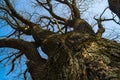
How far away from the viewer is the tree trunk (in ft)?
16.6

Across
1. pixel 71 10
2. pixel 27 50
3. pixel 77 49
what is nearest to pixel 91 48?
pixel 77 49

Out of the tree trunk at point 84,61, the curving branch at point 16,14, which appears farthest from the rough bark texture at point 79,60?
the curving branch at point 16,14

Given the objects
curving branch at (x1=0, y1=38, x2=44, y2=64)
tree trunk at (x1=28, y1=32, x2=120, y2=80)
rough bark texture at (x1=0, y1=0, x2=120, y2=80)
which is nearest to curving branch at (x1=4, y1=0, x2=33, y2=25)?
curving branch at (x1=0, y1=38, x2=44, y2=64)

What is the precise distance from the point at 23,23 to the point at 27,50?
7.12 ft

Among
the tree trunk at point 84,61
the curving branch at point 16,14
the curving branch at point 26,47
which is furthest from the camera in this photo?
the curving branch at point 16,14

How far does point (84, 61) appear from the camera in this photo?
534 cm

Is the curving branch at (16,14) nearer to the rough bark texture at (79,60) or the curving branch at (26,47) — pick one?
the curving branch at (26,47)

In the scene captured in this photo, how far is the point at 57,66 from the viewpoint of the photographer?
547 cm

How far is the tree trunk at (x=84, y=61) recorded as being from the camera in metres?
5.06

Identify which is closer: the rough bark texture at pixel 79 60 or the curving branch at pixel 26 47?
the rough bark texture at pixel 79 60

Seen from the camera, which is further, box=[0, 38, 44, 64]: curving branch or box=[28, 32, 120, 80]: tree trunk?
box=[0, 38, 44, 64]: curving branch

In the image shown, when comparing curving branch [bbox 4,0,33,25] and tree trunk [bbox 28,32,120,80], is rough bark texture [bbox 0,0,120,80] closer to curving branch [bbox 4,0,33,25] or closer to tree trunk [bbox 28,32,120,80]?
tree trunk [bbox 28,32,120,80]

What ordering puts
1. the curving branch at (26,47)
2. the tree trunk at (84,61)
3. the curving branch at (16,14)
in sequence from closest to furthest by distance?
the tree trunk at (84,61) < the curving branch at (26,47) < the curving branch at (16,14)

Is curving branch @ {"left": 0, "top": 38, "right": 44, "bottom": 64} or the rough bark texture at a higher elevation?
the rough bark texture
